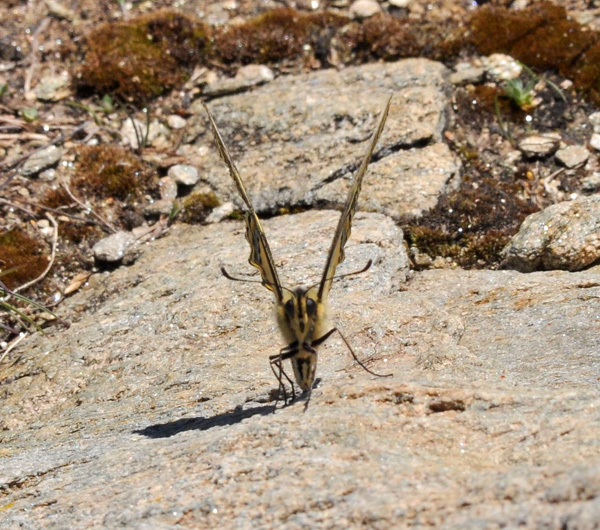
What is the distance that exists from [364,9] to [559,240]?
15.8 feet

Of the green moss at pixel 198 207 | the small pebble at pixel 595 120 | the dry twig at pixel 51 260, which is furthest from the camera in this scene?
the small pebble at pixel 595 120

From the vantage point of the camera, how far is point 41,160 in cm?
814

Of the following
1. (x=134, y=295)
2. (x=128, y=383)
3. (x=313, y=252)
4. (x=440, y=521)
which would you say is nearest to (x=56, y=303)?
(x=134, y=295)

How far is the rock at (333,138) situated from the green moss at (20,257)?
1990 millimetres

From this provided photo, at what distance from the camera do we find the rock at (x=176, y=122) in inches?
336

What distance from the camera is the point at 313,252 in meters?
6.11

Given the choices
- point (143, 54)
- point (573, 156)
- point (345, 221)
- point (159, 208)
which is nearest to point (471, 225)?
point (573, 156)

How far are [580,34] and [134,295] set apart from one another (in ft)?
20.0

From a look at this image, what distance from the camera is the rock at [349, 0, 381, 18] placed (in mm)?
9180

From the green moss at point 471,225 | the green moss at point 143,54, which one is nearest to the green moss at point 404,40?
the green moss at point 143,54

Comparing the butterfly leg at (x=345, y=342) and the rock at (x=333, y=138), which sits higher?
the rock at (x=333, y=138)

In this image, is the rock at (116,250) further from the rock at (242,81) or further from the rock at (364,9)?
the rock at (364,9)

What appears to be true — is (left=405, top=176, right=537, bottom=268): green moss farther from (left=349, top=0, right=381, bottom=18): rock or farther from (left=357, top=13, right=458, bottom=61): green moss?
(left=349, top=0, right=381, bottom=18): rock

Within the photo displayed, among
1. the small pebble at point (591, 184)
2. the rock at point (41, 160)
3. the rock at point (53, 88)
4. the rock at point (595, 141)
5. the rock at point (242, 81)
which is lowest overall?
the small pebble at point (591, 184)
